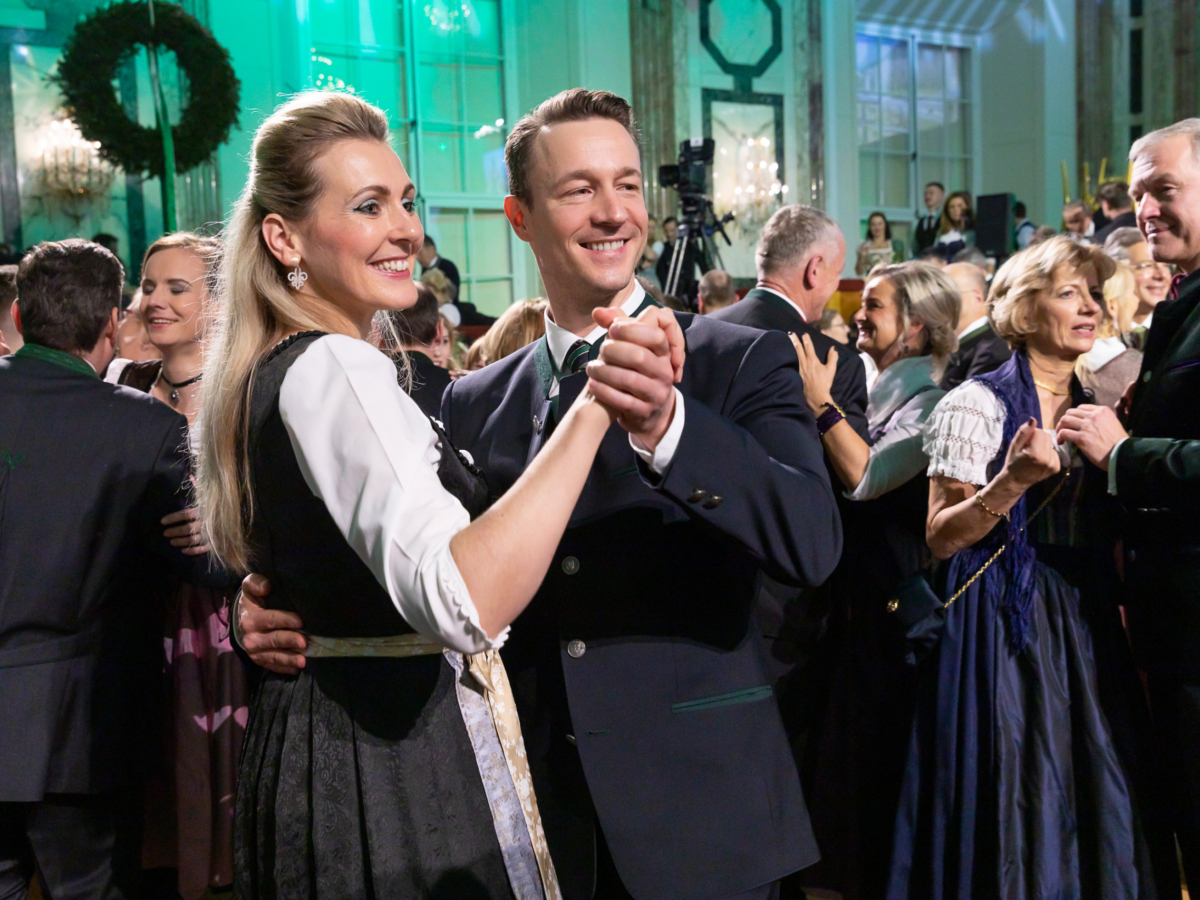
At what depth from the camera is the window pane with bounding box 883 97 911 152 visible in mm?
12883

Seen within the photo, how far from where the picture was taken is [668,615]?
141 cm

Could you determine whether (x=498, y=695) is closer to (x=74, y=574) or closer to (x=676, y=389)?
(x=676, y=389)

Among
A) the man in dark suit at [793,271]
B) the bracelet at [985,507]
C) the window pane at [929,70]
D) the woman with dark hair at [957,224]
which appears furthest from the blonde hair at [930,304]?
the window pane at [929,70]

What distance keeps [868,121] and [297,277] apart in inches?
494

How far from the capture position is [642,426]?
119cm

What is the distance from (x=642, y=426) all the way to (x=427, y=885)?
1.91ft

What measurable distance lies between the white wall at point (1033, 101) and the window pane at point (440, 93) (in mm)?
6940

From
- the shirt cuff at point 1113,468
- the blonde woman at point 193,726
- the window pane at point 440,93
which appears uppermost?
the window pane at point 440,93

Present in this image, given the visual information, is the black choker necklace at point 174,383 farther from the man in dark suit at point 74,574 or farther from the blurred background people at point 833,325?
the blurred background people at point 833,325

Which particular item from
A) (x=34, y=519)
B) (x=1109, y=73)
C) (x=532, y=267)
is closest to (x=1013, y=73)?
(x=1109, y=73)

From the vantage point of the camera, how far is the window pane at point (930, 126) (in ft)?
43.2

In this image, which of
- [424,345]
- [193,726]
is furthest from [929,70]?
[193,726]

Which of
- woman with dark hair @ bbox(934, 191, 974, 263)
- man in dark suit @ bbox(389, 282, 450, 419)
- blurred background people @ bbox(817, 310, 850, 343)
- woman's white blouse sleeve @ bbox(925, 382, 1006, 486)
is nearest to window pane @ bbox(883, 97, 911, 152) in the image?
woman with dark hair @ bbox(934, 191, 974, 263)

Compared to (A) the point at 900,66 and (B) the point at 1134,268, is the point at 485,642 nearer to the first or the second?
(B) the point at 1134,268
